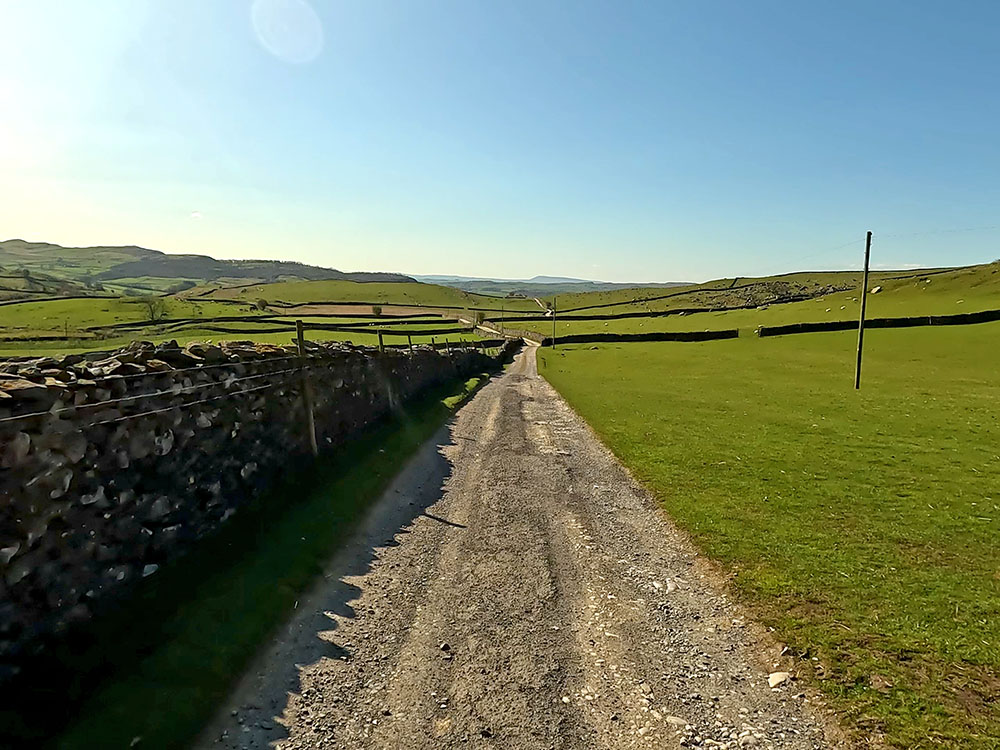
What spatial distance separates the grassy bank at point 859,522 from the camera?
6145mm

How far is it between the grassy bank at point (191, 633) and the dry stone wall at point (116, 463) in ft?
1.31

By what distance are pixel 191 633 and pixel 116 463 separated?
2.57 metres

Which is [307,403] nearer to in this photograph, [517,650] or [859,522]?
[517,650]

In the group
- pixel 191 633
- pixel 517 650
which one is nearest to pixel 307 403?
pixel 191 633

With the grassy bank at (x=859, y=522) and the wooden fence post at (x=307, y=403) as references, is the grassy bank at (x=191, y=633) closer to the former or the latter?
the wooden fence post at (x=307, y=403)

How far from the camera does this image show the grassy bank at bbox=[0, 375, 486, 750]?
17.0ft

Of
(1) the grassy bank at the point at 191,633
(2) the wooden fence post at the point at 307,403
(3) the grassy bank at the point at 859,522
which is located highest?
(2) the wooden fence post at the point at 307,403

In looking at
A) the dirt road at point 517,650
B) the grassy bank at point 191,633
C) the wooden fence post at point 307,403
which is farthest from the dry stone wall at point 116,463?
the dirt road at point 517,650

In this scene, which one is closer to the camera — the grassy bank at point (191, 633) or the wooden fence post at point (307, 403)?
the grassy bank at point (191, 633)

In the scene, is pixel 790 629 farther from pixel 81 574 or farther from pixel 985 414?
pixel 985 414

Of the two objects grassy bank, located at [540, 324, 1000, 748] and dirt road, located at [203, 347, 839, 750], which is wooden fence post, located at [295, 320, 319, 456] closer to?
dirt road, located at [203, 347, 839, 750]

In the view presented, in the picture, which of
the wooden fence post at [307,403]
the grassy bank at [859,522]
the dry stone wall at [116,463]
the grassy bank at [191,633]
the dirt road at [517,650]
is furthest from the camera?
the wooden fence post at [307,403]

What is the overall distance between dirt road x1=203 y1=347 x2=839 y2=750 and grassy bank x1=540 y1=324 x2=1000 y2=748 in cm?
86

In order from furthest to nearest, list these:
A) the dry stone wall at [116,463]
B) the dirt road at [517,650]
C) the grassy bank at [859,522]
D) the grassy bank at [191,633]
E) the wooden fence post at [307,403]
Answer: the wooden fence post at [307,403] → the grassy bank at [859,522] → the dry stone wall at [116,463] → the dirt road at [517,650] → the grassy bank at [191,633]
